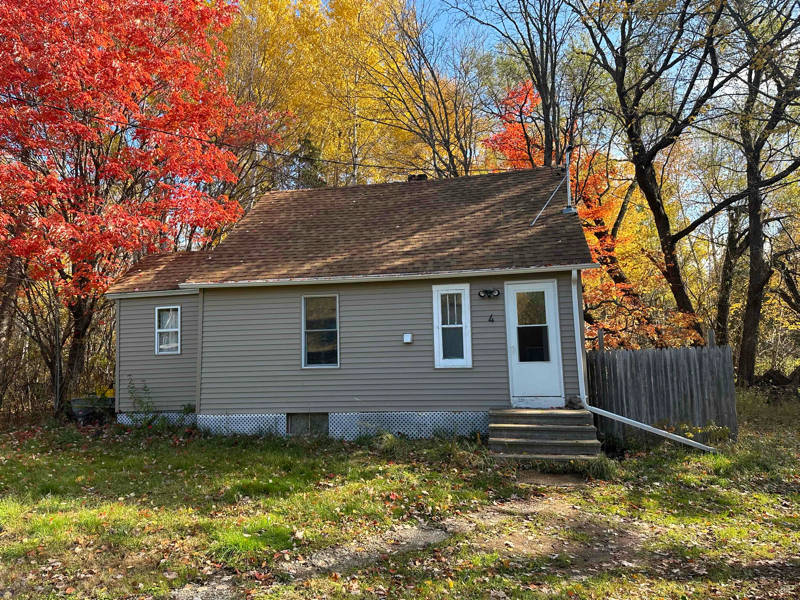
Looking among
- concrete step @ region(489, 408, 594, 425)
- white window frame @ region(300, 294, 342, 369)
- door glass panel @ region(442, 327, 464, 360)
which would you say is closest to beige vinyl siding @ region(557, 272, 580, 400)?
concrete step @ region(489, 408, 594, 425)

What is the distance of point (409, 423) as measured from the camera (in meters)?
Answer: 9.81

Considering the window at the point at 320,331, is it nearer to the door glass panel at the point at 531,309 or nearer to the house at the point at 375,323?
the house at the point at 375,323

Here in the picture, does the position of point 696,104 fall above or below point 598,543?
above

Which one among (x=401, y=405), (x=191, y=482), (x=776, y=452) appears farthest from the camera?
(x=401, y=405)

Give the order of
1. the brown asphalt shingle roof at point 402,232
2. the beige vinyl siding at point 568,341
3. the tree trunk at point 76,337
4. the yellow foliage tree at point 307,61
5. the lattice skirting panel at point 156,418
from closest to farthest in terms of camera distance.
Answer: the beige vinyl siding at point 568,341 → the brown asphalt shingle roof at point 402,232 → the lattice skirting panel at point 156,418 → the tree trunk at point 76,337 → the yellow foliage tree at point 307,61

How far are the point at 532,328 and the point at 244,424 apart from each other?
5930 mm

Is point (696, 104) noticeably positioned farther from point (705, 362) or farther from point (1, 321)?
point (1, 321)

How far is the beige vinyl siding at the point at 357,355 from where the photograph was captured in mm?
9641

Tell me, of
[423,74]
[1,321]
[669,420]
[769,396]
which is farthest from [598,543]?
[423,74]

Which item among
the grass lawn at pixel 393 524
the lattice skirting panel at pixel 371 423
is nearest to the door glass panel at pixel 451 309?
the lattice skirting panel at pixel 371 423

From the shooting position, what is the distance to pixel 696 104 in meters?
13.0

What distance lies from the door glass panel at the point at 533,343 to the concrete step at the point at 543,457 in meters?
1.96

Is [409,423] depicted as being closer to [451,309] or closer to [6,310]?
[451,309]

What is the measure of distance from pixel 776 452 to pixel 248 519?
8.11 m
